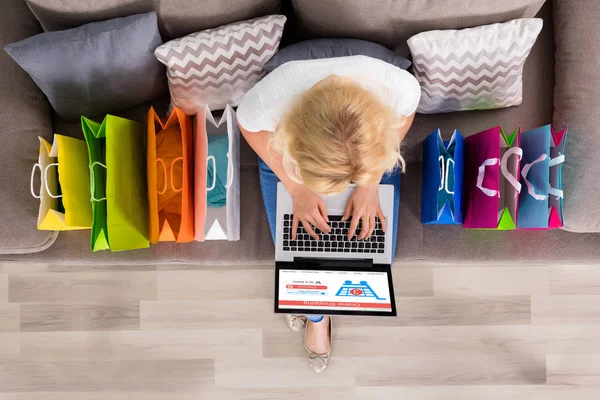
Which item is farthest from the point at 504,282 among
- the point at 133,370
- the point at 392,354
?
the point at 133,370

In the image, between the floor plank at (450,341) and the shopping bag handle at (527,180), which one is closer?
the shopping bag handle at (527,180)

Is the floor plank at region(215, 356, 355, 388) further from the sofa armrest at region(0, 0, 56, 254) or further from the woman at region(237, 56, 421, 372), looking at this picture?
the sofa armrest at region(0, 0, 56, 254)

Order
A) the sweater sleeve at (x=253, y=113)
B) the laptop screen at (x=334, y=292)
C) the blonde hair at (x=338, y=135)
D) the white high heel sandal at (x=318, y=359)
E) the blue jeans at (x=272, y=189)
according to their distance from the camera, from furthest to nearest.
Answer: the white high heel sandal at (x=318, y=359) < the blue jeans at (x=272, y=189) < the laptop screen at (x=334, y=292) < the sweater sleeve at (x=253, y=113) < the blonde hair at (x=338, y=135)

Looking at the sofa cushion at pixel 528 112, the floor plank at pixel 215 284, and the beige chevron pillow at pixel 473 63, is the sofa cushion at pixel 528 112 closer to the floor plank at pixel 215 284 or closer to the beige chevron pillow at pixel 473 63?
the beige chevron pillow at pixel 473 63

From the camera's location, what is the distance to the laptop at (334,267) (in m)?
1.17

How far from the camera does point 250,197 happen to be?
55.1 inches

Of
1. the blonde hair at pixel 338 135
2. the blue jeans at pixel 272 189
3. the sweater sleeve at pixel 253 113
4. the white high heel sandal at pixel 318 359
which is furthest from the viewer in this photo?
the white high heel sandal at pixel 318 359

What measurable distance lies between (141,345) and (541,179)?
1571mm

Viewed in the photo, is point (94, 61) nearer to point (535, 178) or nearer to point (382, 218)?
point (382, 218)

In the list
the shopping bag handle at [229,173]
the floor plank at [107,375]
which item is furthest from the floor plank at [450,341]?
the shopping bag handle at [229,173]

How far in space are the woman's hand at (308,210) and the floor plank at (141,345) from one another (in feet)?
2.24

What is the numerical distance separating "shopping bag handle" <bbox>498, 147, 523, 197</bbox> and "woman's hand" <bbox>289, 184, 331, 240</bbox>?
1.71ft

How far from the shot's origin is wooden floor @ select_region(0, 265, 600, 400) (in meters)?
1.69

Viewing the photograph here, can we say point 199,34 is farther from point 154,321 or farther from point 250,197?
point 154,321
